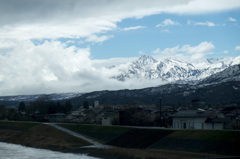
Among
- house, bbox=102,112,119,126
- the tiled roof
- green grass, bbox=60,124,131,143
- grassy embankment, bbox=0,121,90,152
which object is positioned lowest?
grassy embankment, bbox=0,121,90,152

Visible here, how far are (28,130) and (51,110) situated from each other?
1984 inches

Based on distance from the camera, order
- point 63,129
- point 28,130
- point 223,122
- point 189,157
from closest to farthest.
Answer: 1. point 189,157
2. point 223,122
3. point 63,129
4. point 28,130

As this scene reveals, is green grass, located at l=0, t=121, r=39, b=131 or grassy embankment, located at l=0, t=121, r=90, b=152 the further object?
green grass, located at l=0, t=121, r=39, b=131

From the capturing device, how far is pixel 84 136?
7150cm

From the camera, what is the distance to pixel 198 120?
65.1 metres

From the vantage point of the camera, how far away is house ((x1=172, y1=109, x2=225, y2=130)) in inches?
2463

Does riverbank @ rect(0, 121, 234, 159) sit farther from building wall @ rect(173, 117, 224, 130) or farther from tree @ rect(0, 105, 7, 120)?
tree @ rect(0, 105, 7, 120)

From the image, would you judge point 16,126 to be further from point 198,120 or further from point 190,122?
point 198,120

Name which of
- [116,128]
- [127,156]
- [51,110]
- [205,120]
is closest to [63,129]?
[116,128]

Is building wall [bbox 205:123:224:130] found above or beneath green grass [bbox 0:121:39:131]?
above

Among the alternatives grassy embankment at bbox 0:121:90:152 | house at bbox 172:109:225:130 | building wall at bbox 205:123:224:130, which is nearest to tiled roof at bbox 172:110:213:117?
house at bbox 172:109:225:130

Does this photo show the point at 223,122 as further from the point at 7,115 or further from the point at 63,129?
the point at 7,115

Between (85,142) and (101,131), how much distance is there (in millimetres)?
7391

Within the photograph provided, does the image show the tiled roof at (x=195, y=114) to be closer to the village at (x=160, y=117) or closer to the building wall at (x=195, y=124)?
the village at (x=160, y=117)
